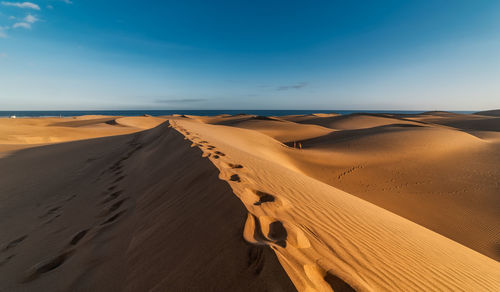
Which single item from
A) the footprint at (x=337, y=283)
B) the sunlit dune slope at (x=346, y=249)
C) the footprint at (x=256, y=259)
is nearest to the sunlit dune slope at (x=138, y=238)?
the footprint at (x=256, y=259)

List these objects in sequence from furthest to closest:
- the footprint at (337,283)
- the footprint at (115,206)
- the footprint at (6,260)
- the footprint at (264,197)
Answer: the footprint at (115,206) < the footprint at (264,197) < the footprint at (6,260) < the footprint at (337,283)

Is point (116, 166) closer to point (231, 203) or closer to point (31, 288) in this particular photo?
point (31, 288)

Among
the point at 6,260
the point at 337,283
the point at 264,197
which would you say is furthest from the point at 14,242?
the point at 337,283

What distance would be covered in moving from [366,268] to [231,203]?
4.95ft

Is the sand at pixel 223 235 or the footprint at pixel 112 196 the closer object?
the sand at pixel 223 235

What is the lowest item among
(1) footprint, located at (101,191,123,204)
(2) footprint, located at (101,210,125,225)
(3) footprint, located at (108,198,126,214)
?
(1) footprint, located at (101,191,123,204)

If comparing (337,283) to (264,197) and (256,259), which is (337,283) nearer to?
(256,259)

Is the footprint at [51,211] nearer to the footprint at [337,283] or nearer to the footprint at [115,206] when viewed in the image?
the footprint at [115,206]

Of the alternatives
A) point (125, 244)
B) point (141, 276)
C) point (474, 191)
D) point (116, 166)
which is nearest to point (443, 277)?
point (141, 276)

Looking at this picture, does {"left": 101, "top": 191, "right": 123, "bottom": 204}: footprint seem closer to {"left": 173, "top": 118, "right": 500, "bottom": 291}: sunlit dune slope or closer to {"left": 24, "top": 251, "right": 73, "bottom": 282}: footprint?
{"left": 24, "top": 251, "right": 73, "bottom": 282}: footprint

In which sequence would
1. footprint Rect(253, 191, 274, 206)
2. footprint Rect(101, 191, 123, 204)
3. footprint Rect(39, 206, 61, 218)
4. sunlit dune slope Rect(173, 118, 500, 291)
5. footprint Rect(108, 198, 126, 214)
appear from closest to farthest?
sunlit dune slope Rect(173, 118, 500, 291) → footprint Rect(253, 191, 274, 206) → footprint Rect(108, 198, 126, 214) → footprint Rect(39, 206, 61, 218) → footprint Rect(101, 191, 123, 204)

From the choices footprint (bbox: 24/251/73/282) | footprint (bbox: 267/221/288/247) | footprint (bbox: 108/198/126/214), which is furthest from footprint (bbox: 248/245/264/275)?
footprint (bbox: 108/198/126/214)

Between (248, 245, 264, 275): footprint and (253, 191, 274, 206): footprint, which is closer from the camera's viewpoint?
(248, 245, 264, 275): footprint

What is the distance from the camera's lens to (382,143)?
13086mm
